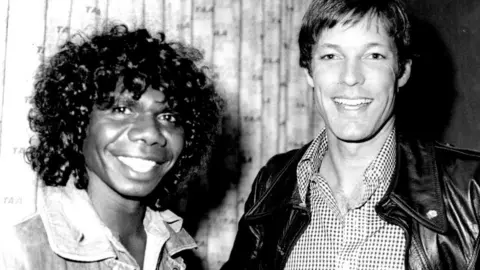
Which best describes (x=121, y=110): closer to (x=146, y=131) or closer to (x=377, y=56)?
(x=146, y=131)

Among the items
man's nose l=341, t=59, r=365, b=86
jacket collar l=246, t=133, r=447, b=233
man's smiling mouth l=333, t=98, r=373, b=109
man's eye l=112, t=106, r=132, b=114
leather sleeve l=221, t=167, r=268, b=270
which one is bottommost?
leather sleeve l=221, t=167, r=268, b=270

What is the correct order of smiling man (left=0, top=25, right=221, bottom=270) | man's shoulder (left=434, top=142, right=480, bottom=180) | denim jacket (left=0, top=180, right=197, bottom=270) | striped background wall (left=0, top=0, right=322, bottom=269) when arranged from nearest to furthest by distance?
denim jacket (left=0, top=180, right=197, bottom=270), smiling man (left=0, top=25, right=221, bottom=270), man's shoulder (left=434, top=142, right=480, bottom=180), striped background wall (left=0, top=0, right=322, bottom=269)

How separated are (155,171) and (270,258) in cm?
44

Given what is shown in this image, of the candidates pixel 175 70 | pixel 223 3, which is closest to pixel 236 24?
pixel 223 3

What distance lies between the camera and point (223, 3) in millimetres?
2891

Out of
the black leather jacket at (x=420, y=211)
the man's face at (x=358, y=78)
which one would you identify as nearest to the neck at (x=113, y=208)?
the black leather jacket at (x=420, y=211)

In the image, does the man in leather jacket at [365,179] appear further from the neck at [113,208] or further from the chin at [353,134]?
the neck at [113,208]

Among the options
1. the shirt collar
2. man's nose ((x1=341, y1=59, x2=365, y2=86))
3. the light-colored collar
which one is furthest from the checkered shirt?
the light-colored collar

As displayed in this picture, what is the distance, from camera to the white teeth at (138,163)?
145 centimetres

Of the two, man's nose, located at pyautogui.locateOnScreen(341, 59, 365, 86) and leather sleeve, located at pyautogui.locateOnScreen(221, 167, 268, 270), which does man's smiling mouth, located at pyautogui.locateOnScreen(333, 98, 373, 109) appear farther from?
leather sleeve, located at pyautogui.locateOnScreen(221, 167, 268, 270)

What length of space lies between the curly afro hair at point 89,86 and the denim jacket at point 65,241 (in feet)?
0.28

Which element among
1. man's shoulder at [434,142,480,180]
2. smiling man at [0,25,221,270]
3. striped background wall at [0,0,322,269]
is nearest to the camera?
smiling man at [0,25,221,270]

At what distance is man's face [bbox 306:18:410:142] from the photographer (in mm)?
1567

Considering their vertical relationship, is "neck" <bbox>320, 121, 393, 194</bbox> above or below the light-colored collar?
above
